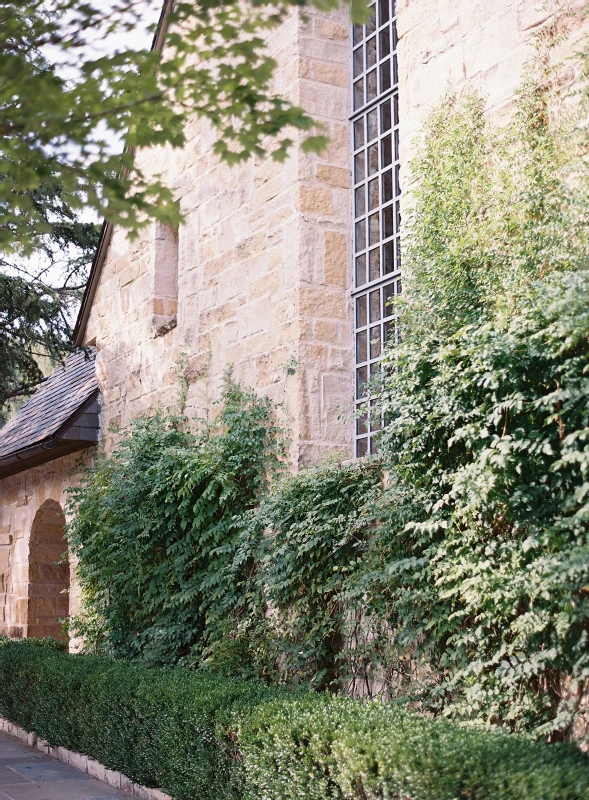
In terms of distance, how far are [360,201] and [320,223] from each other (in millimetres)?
486

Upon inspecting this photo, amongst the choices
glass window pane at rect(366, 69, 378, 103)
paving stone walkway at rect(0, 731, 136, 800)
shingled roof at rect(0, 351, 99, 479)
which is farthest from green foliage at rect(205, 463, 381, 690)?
shingled roof at rect(0, 351, 99, 479)

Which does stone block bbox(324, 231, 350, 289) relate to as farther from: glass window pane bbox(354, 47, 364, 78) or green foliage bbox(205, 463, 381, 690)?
Result: green foliage bbox(205, 463, 381, 690)

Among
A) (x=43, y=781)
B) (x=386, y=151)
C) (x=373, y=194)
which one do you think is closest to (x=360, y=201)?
(x=373, y=194)

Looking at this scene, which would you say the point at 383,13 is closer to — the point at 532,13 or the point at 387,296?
the point at 387,296

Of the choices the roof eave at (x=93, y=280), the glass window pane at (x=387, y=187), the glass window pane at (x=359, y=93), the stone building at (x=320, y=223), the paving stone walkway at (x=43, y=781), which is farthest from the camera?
the roof eave at (x=93, y=280)

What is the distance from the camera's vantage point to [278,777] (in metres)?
4.72

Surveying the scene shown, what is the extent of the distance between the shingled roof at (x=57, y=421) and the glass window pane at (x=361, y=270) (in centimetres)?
447

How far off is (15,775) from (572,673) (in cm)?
485

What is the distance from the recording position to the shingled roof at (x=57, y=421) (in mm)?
10734

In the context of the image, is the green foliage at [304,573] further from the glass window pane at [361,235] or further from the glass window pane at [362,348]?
the glass window pane at [361,235]

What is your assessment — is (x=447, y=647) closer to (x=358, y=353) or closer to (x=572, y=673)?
(x=572, y=673)

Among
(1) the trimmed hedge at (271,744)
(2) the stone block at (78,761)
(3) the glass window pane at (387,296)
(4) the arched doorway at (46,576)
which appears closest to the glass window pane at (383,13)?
(3) the glass window pane at (387,296)

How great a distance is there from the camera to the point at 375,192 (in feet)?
24.9

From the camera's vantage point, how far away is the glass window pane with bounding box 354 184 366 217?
7688 millimetres
